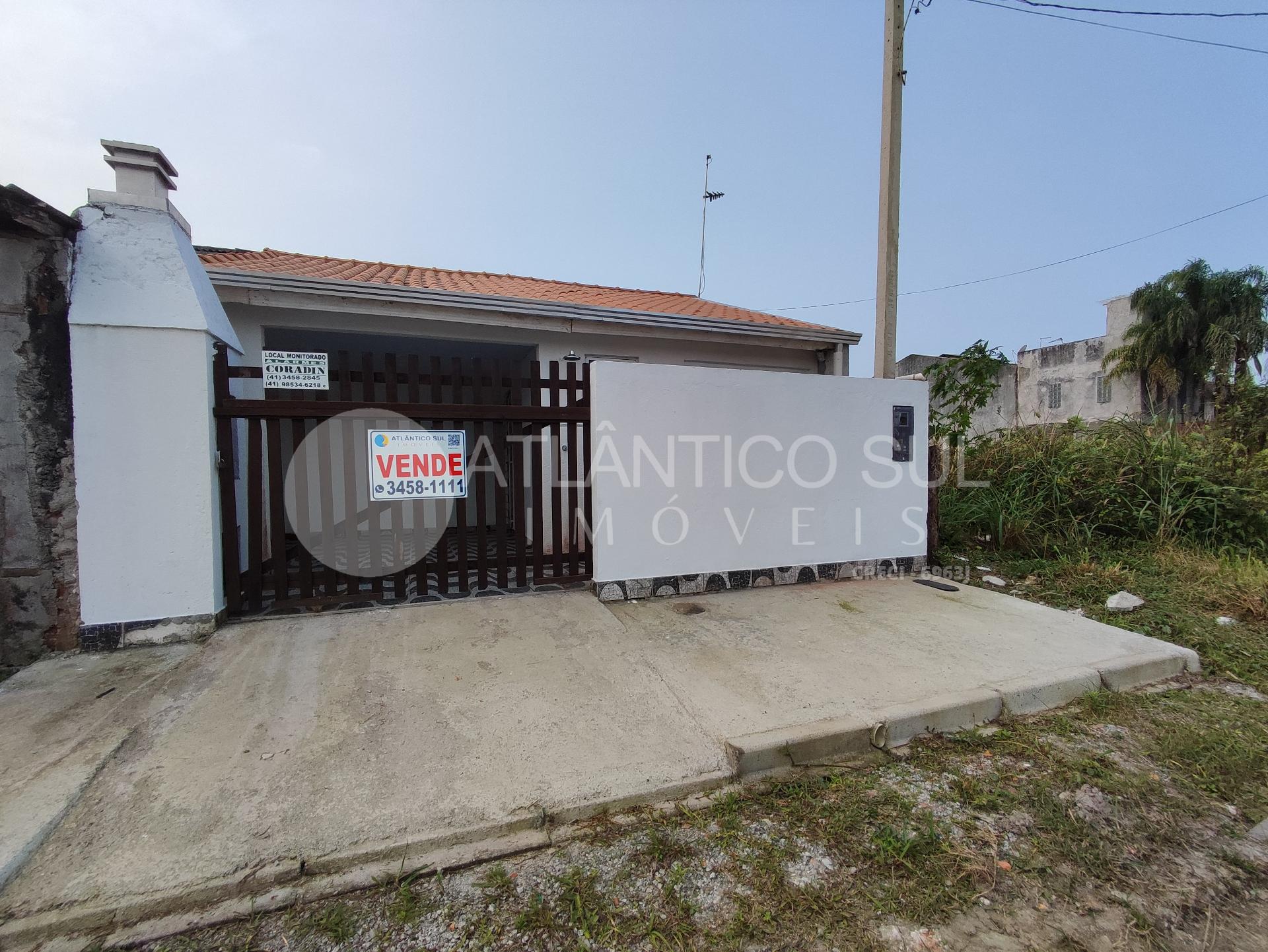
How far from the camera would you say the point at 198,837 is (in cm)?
183

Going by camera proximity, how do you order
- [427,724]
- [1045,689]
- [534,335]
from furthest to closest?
[534,335] < [1045,689] < [427,724]

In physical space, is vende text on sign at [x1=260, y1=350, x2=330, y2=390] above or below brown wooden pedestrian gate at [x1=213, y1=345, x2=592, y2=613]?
above

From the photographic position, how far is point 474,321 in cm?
574

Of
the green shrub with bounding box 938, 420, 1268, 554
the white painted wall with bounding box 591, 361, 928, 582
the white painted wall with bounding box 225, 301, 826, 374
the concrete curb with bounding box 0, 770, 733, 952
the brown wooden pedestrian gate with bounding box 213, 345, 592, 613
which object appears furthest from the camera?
the green shrub with bounding box 938, 420, 1268, 554

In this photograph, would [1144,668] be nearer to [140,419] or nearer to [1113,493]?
[1113,493]

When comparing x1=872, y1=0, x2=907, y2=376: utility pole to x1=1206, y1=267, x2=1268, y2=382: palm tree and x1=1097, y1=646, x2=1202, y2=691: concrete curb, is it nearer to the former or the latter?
x1=1097, y1=646, x2=1202, y2=691: concrete curb

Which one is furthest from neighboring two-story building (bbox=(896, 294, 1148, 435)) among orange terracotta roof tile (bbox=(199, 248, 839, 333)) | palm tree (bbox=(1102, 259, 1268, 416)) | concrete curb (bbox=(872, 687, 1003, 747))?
concrete curb (bbox=(872, 687, 1003, 747))

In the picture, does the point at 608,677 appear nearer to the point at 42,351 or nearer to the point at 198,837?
the point at 198,837

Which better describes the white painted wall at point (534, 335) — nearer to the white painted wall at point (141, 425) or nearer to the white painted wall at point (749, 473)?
the white painted wall at point (141, 425)

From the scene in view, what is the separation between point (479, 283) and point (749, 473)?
4.89m

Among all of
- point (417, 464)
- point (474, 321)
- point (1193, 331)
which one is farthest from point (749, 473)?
point (1193, 331)

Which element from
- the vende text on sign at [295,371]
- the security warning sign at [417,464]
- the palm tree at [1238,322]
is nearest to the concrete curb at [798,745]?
the security warning sign at [417,464]

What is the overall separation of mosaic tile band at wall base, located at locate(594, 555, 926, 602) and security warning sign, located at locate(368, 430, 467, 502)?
1.44m

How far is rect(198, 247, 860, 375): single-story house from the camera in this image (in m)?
5.20
